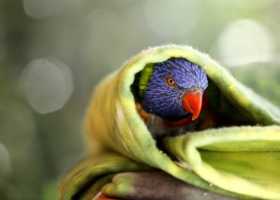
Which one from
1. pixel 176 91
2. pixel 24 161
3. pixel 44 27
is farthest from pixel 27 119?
pixel 176 91

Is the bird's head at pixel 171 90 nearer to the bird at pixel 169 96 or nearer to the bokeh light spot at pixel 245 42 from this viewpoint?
the bird at pixel 169 96

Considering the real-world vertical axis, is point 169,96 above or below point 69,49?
below

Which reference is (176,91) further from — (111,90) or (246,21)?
(246,21)

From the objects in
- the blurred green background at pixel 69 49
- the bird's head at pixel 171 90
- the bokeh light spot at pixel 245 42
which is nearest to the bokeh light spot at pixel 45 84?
the blurred green background at pixel 69 49

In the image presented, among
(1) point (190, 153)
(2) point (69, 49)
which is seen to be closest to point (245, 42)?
(2) point (69, 49)

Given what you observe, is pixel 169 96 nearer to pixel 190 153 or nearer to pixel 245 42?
pixel 190 153

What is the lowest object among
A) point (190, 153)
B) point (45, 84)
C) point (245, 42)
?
point (190, 153)
